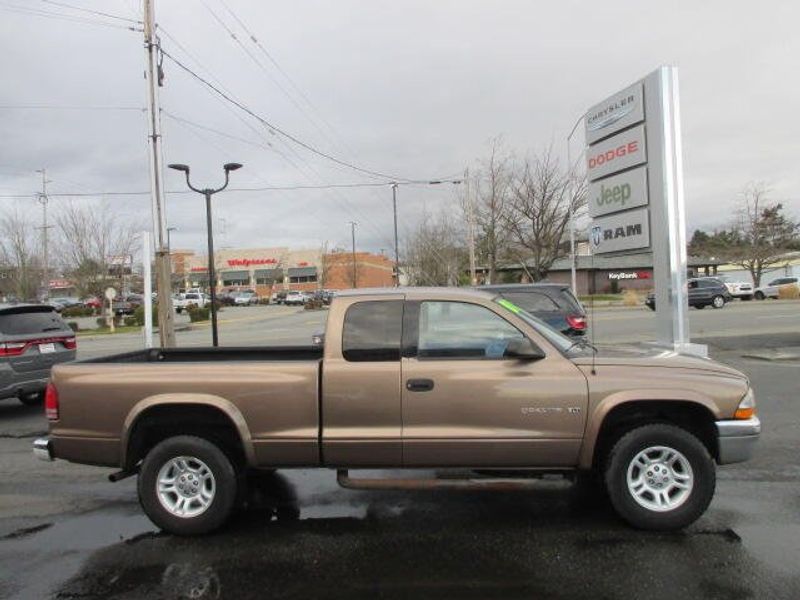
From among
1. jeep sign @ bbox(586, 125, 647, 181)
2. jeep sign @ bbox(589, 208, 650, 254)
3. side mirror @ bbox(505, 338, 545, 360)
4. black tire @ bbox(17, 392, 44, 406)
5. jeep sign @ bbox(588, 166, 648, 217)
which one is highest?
jeep sign @ bbox(586, 125, 647, 181)

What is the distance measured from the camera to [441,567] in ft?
14.4

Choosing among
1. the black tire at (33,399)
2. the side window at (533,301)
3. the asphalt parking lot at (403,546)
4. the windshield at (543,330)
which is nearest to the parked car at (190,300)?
the black tire at (33,399)

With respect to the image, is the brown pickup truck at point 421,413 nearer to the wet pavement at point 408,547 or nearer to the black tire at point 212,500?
the black tire at point 212,500

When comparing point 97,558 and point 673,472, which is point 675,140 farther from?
point 97,558

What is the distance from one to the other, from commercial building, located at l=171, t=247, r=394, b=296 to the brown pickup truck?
96.2 meters

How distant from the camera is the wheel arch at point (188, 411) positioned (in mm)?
5059

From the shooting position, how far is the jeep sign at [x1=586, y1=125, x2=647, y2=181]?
1112 centimetres

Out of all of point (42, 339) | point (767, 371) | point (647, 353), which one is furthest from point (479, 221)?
point (647, 353)

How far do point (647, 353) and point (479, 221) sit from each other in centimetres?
3627

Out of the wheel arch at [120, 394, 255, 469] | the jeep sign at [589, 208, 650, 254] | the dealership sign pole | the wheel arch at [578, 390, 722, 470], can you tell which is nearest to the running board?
the wheel arch at [578, 390, 722, 470]

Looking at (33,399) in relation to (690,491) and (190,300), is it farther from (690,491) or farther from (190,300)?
(190,300)

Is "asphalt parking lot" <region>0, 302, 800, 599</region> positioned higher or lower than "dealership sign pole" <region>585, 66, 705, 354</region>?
lower

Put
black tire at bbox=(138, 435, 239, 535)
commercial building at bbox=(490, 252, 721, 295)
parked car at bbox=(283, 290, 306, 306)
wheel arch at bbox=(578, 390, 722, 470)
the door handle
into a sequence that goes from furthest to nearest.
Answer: parked car at bbox=(283, 290, 306, 306), commercial building at bbox=(490, 252, 721, 295), black tire at bbox=(138, 435, 239, 535), the door handle, wheel arch at bbox=(578, 390, 722, 470)

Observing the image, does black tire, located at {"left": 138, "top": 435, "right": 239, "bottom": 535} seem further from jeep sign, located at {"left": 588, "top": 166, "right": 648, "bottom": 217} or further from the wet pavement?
jeep sign, located at {"left": 588, "top": 166, "right": 648, "bottom": 217}
